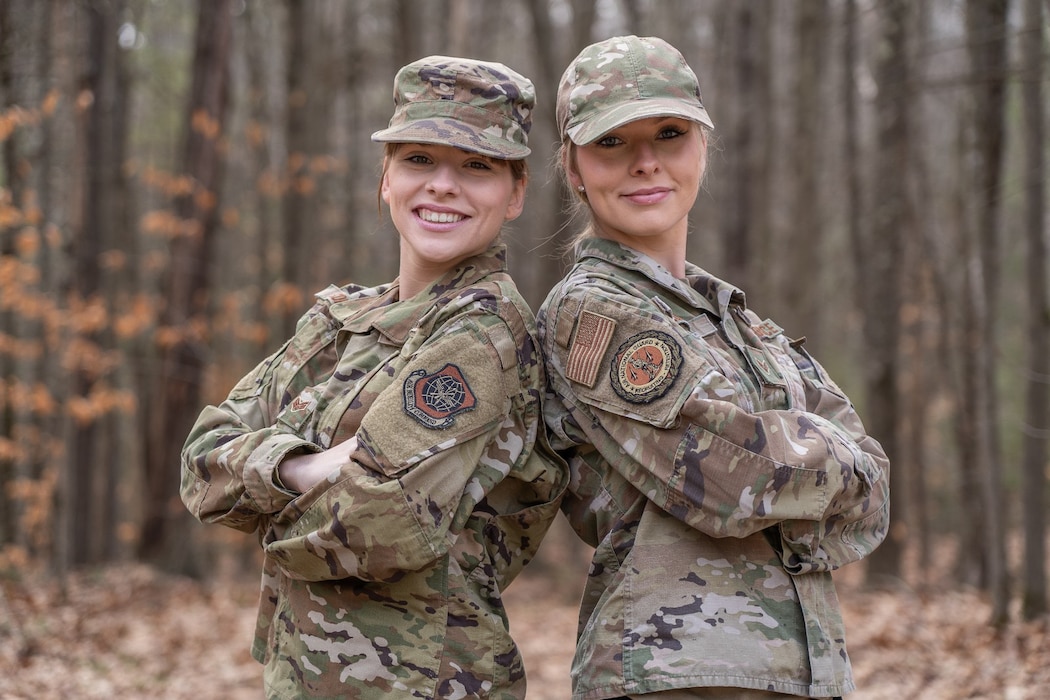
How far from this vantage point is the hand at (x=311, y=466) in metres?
2.24

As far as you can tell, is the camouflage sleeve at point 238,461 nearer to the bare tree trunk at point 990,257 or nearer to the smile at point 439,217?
the smile at point 439,217

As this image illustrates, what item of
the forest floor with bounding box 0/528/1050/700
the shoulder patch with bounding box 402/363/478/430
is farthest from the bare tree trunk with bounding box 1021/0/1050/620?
the shoulder patch with bounding box 402/363/478/430

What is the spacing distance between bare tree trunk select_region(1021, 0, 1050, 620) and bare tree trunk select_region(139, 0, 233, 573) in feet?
22.3

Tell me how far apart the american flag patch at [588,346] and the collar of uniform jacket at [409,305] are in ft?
1.09

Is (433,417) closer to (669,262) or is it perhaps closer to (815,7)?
(669,262)

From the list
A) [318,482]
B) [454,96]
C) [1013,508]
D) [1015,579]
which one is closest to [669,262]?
[454,96]

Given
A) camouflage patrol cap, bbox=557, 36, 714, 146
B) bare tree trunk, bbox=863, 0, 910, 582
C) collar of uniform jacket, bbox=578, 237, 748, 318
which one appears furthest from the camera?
bare tree trunk, bbox=863, 0, 910, 582

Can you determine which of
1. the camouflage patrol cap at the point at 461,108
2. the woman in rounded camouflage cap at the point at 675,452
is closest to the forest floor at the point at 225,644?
the woman in rounded camouflage cap at the point at 675,452

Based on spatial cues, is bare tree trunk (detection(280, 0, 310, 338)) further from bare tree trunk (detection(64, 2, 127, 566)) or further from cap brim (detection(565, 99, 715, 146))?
cap brim (detection(565, 99, 715, 146))

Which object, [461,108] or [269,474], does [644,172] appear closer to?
[461,108]

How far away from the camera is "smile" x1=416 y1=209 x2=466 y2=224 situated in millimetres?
2492

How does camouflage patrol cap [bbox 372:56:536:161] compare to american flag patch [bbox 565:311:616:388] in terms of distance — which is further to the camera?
camouflage patrol cap [bbox 372:56:536:161]

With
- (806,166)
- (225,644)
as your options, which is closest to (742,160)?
(806,166)

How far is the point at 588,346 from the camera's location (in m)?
2.31
